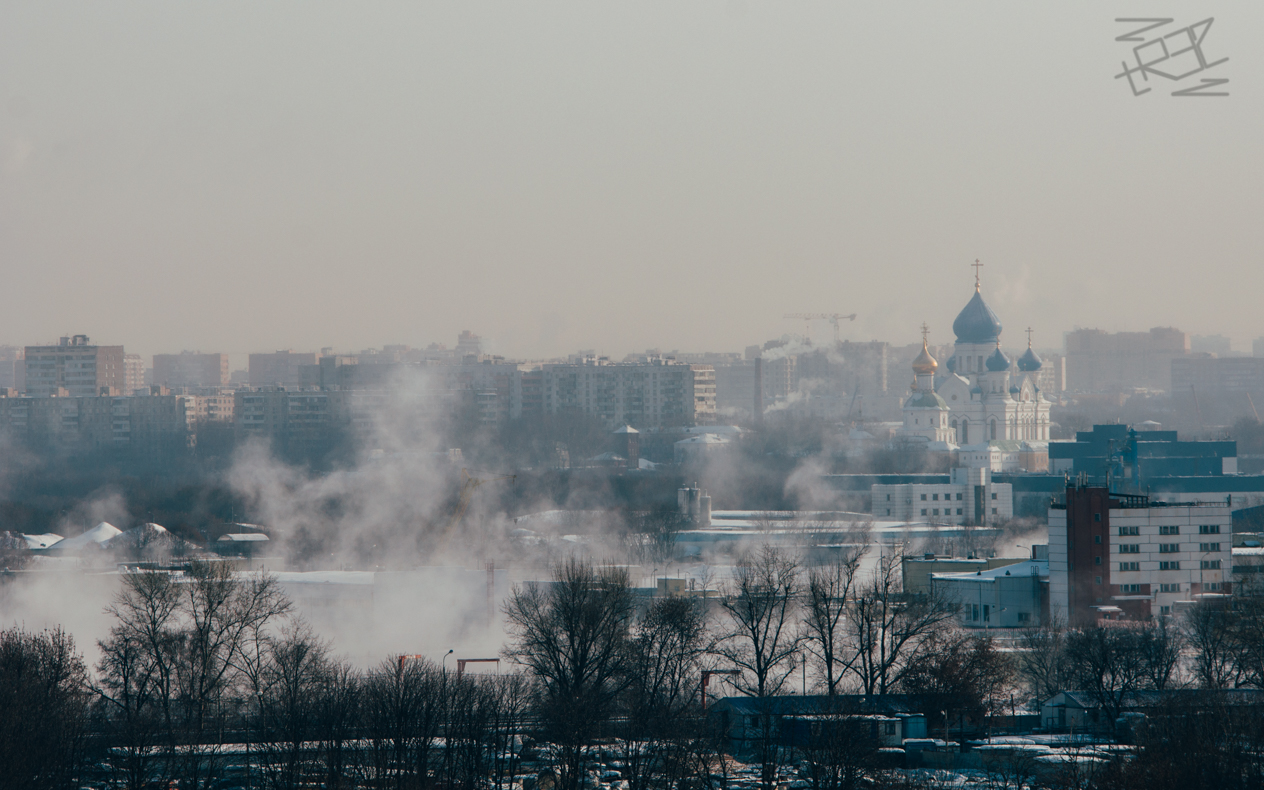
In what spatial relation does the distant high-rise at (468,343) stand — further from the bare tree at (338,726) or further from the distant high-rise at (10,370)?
the bare tree at (338,726)

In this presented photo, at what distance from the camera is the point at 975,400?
213 feet

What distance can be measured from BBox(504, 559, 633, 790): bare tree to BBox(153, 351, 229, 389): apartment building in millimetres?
98688

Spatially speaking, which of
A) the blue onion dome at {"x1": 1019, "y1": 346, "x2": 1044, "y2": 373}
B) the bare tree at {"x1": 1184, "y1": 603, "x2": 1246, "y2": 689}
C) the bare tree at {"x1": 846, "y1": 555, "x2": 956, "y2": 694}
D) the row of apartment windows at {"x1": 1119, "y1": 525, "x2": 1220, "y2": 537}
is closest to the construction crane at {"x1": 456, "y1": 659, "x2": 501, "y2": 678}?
the bare tree at {"x1": 846, "y1": 555, "x2": 956, "y2": 694}

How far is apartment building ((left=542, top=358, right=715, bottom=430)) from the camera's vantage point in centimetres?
8412

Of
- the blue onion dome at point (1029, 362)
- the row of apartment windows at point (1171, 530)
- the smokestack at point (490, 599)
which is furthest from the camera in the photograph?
the blue onion dome at point (1029, 362)

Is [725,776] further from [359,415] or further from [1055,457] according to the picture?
[359,415]

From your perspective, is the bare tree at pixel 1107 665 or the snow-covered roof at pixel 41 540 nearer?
the bare tree at pixel 1107 665

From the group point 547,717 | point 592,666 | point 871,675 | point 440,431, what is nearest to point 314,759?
point 547,717

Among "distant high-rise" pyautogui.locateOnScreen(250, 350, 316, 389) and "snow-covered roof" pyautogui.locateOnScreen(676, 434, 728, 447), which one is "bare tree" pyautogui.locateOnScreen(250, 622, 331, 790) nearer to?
"snow-covered roof" pyautogui.locateOnScreen(676, 434, 728, 447)

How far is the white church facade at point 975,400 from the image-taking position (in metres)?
63.4

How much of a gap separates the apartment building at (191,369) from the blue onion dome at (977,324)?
64.3 m

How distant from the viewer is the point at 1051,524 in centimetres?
2745

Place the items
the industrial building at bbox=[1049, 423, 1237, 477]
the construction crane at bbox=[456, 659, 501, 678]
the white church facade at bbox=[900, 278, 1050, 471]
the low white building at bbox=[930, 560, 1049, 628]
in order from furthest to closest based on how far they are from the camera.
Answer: the white church facade at bbox=[900, 278, 1050, 471], the industrial building at bbox=[1049, 423, 1237, 477], the low white building at bbox=[930, 560, 1049, 628], the construction crane at bbox=[456, 659, 501, 678]

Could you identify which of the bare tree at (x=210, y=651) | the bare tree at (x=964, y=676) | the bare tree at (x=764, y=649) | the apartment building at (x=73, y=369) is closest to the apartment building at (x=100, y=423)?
the apartment building at (x=73, y=369)
